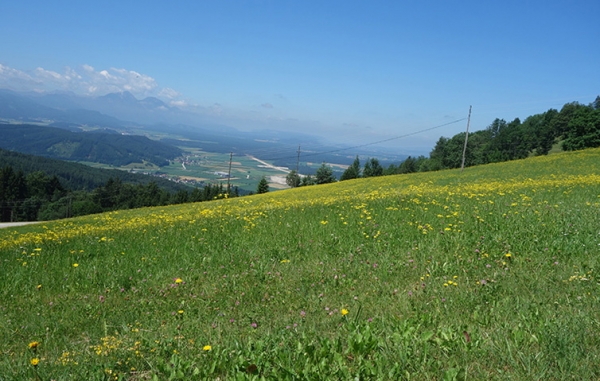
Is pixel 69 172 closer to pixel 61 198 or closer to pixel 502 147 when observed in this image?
pixel 61 198

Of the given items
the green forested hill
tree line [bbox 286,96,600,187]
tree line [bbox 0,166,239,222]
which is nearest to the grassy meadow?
tree line [bbox 0,166,239,222]

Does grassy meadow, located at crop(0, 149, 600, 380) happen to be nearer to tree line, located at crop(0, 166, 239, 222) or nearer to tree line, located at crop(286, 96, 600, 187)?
tree line, located at crop(0, 166, 239, 222)

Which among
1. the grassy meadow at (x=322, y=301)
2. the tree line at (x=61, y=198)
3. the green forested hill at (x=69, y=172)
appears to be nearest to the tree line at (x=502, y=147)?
the tree line at (x=61, y=198)

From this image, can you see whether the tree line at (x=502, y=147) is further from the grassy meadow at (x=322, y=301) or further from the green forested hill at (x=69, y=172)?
the grassy meadow at (x=322, y=301)

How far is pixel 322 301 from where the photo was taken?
A: 4867 mm

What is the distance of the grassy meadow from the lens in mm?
3107

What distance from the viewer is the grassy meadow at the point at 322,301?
3107 mm

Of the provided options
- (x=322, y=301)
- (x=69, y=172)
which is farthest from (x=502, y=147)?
(x=69, y=172)

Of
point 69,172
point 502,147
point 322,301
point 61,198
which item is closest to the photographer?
point 322,301

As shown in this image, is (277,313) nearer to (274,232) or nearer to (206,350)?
(206,350)

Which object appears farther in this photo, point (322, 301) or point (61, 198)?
point (61, 198)

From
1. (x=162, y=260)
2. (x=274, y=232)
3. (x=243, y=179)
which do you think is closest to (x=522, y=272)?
(x=274, y=232)

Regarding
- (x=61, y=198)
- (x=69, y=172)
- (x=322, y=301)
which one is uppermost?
(x=322, y=301)

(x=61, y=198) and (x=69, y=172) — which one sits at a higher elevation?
(x=61, y=198)
